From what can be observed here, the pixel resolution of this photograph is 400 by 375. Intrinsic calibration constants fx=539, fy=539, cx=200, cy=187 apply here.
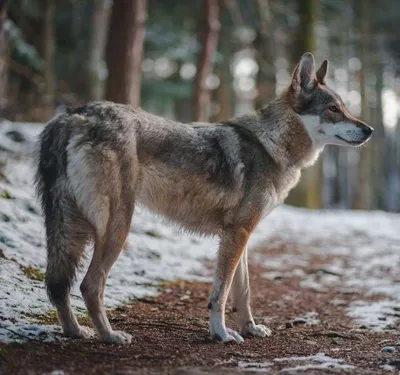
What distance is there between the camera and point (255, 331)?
495 cm

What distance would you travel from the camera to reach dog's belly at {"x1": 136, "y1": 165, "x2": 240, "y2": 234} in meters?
4.53

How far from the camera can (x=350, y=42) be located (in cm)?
2727

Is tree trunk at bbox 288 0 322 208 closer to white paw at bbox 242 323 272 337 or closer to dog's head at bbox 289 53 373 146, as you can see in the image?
dog's head at bbox 289 53 373 146

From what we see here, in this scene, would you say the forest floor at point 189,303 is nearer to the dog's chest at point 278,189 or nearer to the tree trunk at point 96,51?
the dog's chest at point 278,189

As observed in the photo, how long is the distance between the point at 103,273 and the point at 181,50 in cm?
1663

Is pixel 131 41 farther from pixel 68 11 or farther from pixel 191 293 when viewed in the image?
pixel 68 11

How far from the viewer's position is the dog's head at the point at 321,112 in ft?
17.3

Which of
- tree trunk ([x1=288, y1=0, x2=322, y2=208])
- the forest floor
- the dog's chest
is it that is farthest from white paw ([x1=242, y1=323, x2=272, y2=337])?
tree trunk ([x1=288, y1=0, x2=322, y2=208])

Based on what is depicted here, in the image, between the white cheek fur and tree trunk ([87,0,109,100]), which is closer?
the white cheek fur

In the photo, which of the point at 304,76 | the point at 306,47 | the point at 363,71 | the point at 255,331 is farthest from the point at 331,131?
the point at 363,71

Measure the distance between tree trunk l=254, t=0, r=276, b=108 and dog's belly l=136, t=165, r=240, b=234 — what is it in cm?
972

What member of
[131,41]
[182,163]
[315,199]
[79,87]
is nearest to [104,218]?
[182,163]

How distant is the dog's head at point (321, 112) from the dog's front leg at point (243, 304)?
4.68ft

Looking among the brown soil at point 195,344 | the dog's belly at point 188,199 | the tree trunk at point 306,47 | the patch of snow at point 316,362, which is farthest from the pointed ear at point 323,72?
the tree trunk at point 306,47
